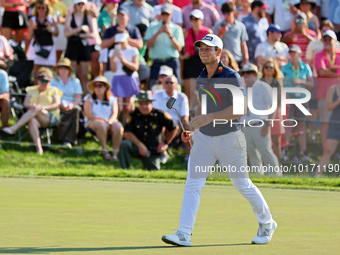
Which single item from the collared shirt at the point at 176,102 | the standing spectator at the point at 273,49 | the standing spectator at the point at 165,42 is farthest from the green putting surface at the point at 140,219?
the standing spectator at the point at 273,49

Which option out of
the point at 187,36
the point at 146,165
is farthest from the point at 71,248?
the point at 187,36

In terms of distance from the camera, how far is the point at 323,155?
1287 cm

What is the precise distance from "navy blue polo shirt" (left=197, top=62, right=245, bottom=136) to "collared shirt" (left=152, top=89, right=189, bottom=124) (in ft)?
21.2

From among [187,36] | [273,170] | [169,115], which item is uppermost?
[187,36]

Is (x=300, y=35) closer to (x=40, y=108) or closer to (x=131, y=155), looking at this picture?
(x=131, y=155)

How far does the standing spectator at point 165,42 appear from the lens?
13.9 meters

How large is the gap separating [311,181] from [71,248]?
6290 millimetres

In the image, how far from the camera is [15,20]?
15117mm

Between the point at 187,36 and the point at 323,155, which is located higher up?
the point at 187,36

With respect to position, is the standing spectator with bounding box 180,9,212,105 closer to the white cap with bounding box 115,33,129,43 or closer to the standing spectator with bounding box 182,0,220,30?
the standing spectator with bounding box 182,0,220,30

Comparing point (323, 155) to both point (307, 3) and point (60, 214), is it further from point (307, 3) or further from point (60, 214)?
point (60, 214)

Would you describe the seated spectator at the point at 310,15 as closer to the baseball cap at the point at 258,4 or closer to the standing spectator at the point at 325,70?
the baseball cap at the point at 258,4

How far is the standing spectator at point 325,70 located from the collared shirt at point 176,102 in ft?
7.77

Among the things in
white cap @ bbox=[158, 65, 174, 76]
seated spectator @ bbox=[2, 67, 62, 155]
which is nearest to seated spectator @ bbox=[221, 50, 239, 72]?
white cap @ bbox=[158, 65, 174, 76]
